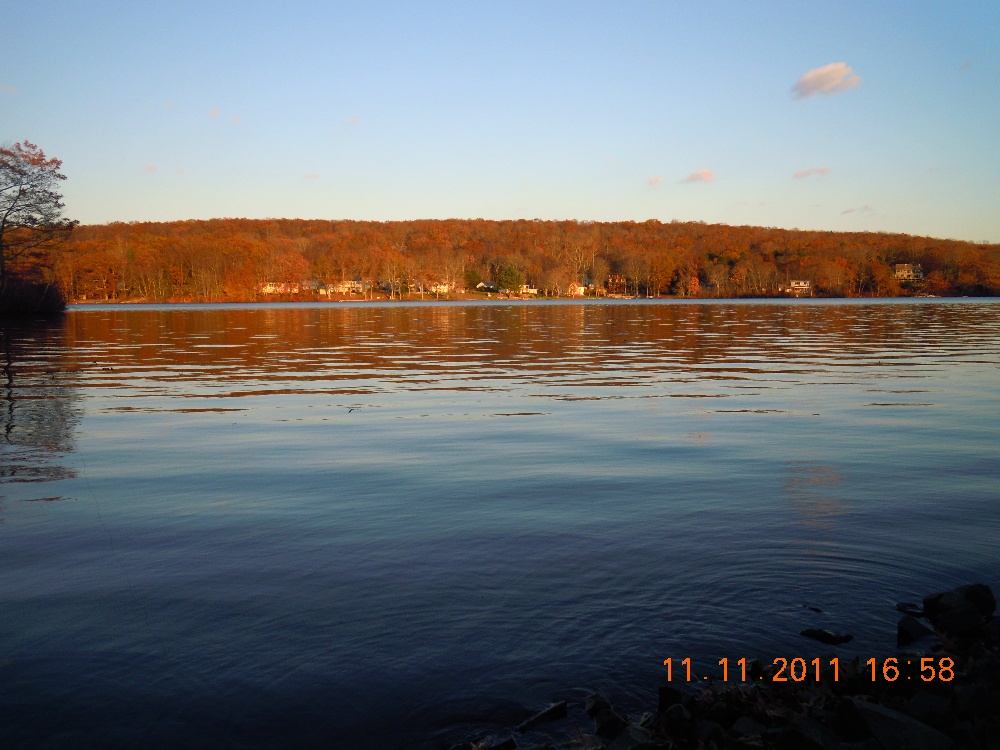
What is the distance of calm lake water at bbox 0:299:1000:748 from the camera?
544 cm

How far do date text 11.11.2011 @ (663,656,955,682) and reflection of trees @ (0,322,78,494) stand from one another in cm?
988

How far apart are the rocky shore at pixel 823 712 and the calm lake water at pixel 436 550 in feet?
0.80

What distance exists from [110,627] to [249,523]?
9.65 feet

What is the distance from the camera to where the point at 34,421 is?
1672cm

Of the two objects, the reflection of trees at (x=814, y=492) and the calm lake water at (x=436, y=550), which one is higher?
the reflection of trees at (x=814, y=492)

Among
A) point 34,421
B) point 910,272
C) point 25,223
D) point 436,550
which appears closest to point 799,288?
point 910,272

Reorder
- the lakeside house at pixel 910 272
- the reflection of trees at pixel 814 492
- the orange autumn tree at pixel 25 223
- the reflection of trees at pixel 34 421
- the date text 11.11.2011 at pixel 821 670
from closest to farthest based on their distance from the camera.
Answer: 1. the date text 11.11.2011 at pixel 821 670
2. the reflection of trees at pixel 814 492
3. the reflection of trees at pixel 34 421
4. the orange autumn tree at pixel 25 223
5. the lakeside house at pixel 910 272

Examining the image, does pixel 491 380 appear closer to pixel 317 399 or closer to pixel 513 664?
pixel 317 399

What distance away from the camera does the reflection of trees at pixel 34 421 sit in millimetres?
12281

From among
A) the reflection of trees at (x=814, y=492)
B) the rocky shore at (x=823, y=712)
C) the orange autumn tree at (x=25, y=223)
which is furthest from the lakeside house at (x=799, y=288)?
the rocky shore at (x=823, y=712)

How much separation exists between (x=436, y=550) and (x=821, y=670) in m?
3.87

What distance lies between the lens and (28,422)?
16625 mm

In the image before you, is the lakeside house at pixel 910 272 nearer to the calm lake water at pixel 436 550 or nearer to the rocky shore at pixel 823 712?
the calm lake water at pixel 436 550

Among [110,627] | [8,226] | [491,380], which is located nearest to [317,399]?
[491,380]
